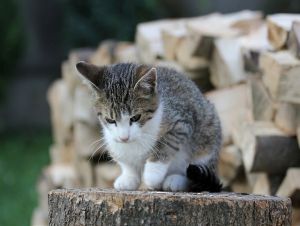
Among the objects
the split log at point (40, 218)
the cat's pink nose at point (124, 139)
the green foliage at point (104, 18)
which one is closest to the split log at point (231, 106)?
the cat's pink nose at point (124, 139)

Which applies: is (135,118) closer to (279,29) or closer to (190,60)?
(279,29)

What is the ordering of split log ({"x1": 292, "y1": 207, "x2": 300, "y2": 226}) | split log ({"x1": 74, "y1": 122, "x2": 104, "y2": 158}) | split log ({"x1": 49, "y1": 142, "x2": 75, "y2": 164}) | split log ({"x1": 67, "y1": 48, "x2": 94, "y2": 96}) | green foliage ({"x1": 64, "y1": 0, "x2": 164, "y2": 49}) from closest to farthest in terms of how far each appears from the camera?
1. split log ({"x1": 292, "y1": 207, "x2": 300, "y2": 226})
2. split log ({"x1": 74, "y1": 122, "x2": 104, "y2": 158})
3. split log ({"x1": 67, "y1": 48, "x2": 94, "y2": 96})
4. split log ({"x1": 49, "y1": 142, "x2": 75, "y2": 164})
5. green foliage ({"x1": 64, "y1": 0, "x2": 164, "y2": 49})

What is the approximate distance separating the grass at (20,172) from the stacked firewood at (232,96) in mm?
816

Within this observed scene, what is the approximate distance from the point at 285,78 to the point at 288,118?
33 cm

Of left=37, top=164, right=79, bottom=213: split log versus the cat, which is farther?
left=37, top=164, right=79, bottom=213: split log

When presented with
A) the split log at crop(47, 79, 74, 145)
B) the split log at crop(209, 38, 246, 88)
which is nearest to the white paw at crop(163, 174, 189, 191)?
the split log at crop(209, 38, 246, 88)

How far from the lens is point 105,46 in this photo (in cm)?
675

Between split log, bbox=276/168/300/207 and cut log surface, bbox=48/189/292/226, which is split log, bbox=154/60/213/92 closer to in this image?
split log, bbox=276/168/300/207

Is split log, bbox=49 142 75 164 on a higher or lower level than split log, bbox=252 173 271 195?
higher

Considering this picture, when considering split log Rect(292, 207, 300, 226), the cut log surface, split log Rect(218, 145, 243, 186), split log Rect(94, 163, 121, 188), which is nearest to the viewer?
the cut log surface

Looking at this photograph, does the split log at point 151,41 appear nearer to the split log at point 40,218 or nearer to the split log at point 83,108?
the split log at point 83,108

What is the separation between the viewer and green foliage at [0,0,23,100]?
426 inches

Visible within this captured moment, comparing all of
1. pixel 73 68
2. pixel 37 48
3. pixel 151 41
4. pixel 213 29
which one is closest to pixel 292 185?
pixel 213 29

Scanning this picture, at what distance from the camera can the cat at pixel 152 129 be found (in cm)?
368
